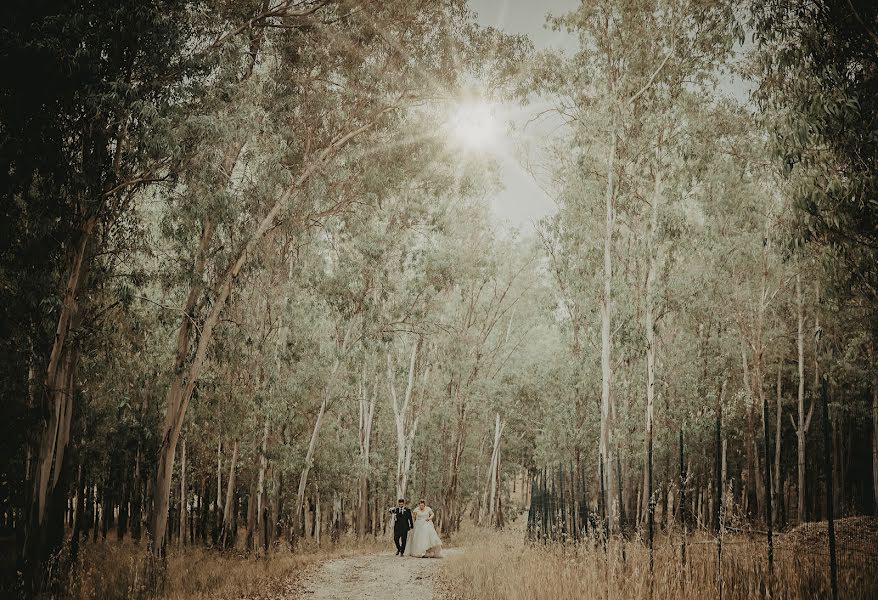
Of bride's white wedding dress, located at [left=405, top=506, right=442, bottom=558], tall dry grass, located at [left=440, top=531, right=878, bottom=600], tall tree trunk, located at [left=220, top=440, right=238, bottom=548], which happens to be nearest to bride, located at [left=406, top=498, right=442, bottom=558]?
bride's white wedding dress, located at [left=405, top=506, right=442, bottom=558]

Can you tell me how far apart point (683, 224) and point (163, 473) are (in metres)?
14.4

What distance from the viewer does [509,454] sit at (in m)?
43.1

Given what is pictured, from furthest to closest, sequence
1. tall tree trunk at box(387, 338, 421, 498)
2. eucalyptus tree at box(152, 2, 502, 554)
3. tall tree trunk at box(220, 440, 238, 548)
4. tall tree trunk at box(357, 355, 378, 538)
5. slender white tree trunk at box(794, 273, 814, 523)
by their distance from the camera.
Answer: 1. tall tree trunk at box(387, 338, 421, 498)
2. tall tree trunk at box(357, 355, 378, 538)
3. slender white tree trunk at box(794, 273, 814, 523)
4. tall tree trunk at box(220, 440, 238, 548)
5. eucalyptus tree at box(152, 2, 502, 554)

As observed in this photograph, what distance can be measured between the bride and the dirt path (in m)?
0.92

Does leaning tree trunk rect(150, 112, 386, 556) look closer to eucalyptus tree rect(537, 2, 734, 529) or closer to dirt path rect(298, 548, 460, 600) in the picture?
dirt path rect(298, 548, 460, 600)

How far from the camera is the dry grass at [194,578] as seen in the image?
7855 mm

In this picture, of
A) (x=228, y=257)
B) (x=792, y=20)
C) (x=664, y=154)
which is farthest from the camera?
(x=664, y=154)

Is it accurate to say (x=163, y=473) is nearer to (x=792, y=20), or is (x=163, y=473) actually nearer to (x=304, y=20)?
(x=304, y=20)

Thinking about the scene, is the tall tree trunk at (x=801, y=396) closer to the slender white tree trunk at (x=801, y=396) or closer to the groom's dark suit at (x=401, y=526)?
the slender white tree trunk at (x=801, y=396)

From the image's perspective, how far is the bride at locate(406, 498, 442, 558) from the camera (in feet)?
51.9

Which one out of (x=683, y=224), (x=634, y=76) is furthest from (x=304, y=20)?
(x=683, y=224)

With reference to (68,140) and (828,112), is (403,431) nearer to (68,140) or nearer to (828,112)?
(68,140)

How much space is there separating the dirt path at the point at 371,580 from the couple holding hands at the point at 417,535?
0.97 meters

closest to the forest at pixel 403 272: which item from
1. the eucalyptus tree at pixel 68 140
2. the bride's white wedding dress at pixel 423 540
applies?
the eucalyptus tree at pixel 68 140
